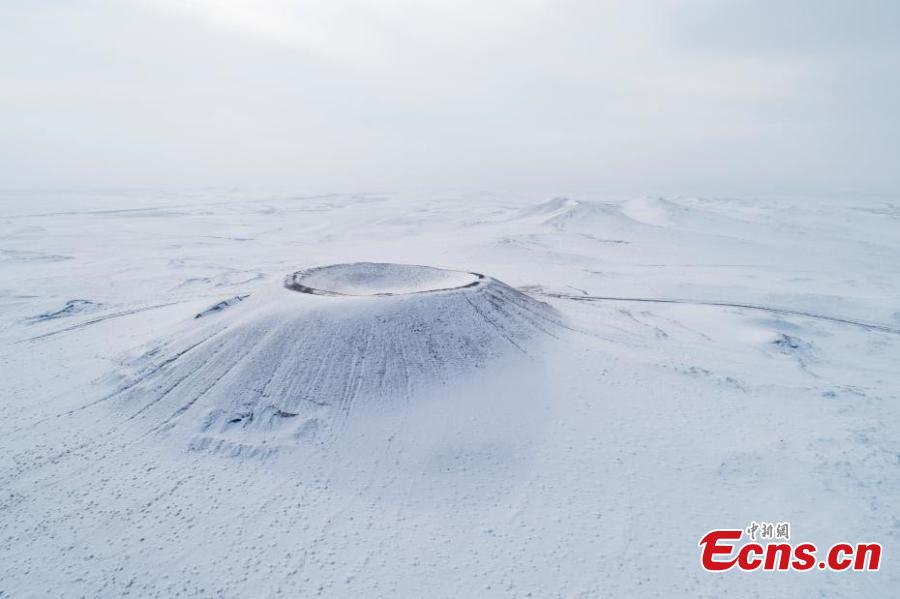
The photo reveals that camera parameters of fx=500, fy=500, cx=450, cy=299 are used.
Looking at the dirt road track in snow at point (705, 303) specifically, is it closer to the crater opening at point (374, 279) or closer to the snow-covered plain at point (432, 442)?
the snow-covered plain at point (432, 442)

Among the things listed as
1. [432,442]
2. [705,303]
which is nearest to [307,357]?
[432,442]

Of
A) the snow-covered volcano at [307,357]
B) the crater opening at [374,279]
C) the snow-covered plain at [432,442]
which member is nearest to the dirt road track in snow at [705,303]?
the snow-covered plain at [432,442]

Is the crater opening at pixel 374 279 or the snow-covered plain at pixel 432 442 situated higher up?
the crater opening at pixel 374 279

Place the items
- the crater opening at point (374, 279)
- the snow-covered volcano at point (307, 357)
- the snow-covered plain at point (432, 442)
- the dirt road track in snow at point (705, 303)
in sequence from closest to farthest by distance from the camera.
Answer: the snow-covered plain at point (432, 442) → the snow-covered volcano at point (307, 357) → the crater opening at point (374, 279) → the dirt road track in snow at point (705, 303)

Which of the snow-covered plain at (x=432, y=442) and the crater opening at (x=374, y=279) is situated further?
the crater opening at (x=374, y=279)

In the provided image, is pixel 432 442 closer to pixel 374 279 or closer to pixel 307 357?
pixel 307 357

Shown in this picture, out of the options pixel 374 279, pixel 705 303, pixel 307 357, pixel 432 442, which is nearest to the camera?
pixel 432 442
